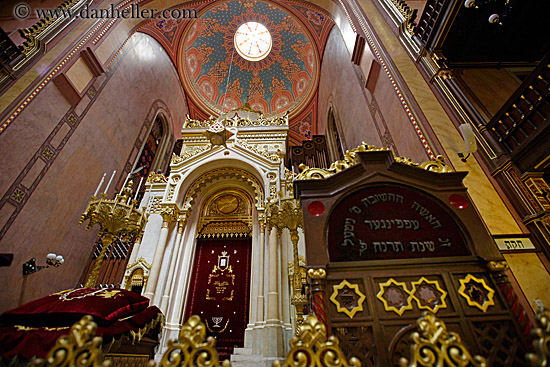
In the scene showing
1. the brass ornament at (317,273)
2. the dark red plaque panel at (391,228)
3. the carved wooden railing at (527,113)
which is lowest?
the brass ornament at (317,273)

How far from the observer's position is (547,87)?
9.77 feet

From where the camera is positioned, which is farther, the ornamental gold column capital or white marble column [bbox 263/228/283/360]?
the ornamental gold column capital

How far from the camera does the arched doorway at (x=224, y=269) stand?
567cm

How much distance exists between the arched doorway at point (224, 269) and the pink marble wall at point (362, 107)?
13.3ft

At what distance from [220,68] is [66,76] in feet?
34.4

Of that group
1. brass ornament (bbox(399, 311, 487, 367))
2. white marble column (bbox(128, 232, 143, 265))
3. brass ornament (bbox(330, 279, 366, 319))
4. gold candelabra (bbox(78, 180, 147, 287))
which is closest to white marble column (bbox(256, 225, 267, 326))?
gold candelabra (bbox(78, 180, 147, 287))

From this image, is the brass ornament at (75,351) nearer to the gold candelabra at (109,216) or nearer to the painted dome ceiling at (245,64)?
the gold candelabra at (109,216)

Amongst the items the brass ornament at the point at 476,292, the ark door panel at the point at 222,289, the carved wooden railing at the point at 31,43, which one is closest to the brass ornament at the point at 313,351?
the brass ornament at the point at 476,292

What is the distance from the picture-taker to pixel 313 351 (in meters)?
1.31

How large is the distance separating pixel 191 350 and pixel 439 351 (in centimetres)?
127

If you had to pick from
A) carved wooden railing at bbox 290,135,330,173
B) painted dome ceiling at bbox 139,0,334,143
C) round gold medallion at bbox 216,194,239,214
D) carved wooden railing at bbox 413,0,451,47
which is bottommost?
round gold medallion at bbox 216,194,239,214

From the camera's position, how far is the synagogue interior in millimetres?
1831

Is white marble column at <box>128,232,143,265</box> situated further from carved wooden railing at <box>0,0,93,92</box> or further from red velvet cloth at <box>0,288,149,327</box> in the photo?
carved wooden railing at <box>0,0,93,92</box>

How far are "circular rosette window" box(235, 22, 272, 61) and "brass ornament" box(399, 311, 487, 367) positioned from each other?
16.7m
